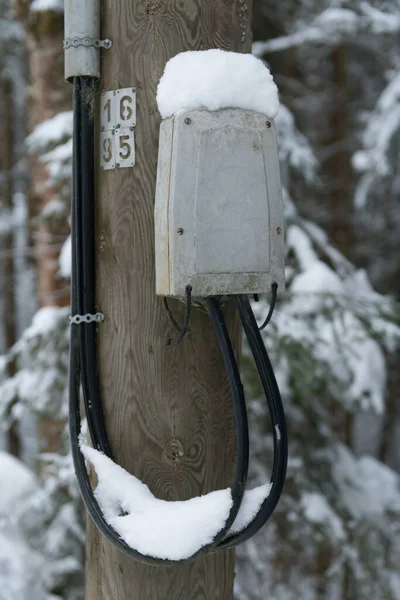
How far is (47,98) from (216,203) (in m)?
3.69

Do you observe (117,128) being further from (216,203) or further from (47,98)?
(47,98)

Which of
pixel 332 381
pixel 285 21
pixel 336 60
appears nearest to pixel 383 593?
pixel 332 381

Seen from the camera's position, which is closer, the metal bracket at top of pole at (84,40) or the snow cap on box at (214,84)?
the snow cap on box at (214,84)

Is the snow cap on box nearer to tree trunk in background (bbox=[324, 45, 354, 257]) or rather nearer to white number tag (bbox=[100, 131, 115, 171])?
white number tag (bbox=[100, 131, 115, 171])

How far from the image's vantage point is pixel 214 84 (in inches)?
66.2

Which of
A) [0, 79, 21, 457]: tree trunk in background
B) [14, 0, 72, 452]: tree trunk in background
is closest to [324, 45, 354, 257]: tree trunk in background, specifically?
[0, 79, 21, 457]: tree trunk in background

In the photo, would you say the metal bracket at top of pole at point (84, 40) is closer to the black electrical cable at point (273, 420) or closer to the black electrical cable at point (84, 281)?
→ the black electrical cable at point (84, 281)

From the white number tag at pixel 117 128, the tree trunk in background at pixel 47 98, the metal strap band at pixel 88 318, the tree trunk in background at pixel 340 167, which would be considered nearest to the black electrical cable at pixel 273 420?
the metal strap band at pixel 88 318

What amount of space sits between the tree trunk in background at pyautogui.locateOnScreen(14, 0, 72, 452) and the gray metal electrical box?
3.16 meters

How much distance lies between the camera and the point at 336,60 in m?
10.4

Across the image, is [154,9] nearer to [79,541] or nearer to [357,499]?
[79,541]

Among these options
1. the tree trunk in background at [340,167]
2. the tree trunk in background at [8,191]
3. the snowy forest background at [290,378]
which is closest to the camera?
the snowy forest background at [290,378]

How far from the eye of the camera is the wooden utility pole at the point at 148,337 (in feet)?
5.82

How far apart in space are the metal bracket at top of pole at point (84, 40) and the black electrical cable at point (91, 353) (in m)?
0.03
